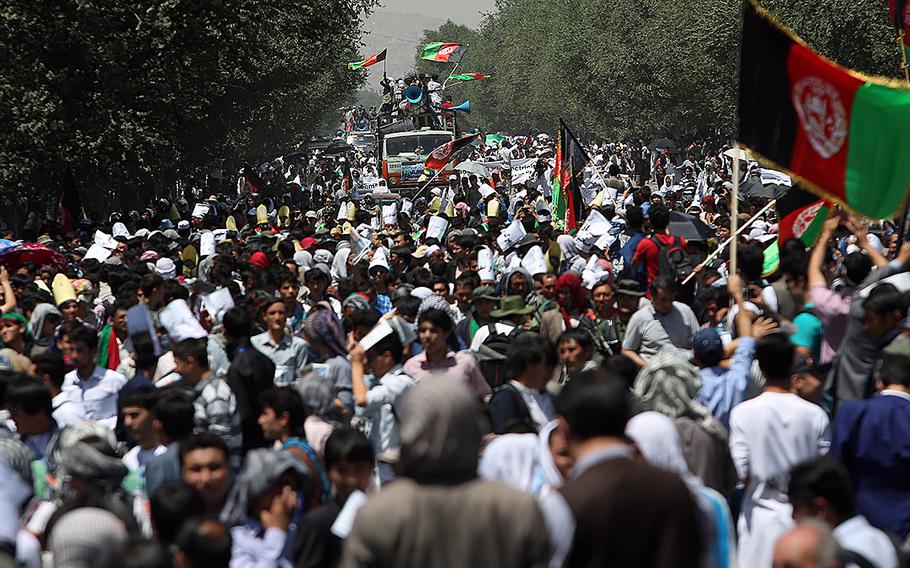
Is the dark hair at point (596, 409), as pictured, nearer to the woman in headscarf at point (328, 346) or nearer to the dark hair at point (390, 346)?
the dark hair at point (390, 346)

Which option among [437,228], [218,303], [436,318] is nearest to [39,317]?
[218,303]

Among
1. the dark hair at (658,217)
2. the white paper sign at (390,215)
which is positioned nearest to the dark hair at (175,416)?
the dark hair at (658,217)

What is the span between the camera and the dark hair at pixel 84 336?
7.75m

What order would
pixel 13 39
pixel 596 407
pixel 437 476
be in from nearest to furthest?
pixel 437 476, pixel 596 407, pixel 13 39

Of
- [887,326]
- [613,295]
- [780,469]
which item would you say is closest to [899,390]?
[780,469]

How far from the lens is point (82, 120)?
2622 centimetres

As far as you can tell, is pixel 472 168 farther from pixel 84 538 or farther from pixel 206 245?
pixel 84 538

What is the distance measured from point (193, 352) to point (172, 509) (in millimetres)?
2272

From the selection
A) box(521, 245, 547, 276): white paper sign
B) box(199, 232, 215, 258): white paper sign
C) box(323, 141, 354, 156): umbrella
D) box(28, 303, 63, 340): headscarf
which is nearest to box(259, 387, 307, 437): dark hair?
box(28, 303, 63, 340): headscarf

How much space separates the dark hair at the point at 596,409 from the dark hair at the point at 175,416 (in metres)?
2.45

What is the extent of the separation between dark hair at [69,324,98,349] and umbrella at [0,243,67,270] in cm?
661

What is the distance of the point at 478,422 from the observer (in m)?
Result: 3.72

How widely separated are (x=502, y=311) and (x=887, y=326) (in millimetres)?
3074

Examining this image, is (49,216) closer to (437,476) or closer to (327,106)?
(437,476)
